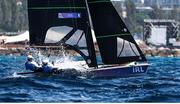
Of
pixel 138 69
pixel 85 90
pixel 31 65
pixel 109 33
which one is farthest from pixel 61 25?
pixel 85 90

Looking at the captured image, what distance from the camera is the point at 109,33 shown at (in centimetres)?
3403

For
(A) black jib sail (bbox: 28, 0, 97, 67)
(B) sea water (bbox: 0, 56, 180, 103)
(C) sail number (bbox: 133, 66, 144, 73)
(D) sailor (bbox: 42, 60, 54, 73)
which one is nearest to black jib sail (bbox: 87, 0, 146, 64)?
(A) black jib sail (bbox: 28, 0, 97, 67)

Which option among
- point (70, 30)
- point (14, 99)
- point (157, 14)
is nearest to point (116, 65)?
point (70, 30)

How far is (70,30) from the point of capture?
3428 cm

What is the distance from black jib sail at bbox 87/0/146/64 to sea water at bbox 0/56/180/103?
77.7 inches

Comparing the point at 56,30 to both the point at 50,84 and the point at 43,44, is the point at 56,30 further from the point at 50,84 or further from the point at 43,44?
the point at 50,84

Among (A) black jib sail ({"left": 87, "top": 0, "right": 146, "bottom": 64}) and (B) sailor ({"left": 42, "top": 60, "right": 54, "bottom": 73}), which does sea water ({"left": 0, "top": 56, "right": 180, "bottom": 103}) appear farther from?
(A) black jib sail ({"left": 87, "top": 0, "right": 146, "bottom": 64})

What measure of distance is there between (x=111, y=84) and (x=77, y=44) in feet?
18.9

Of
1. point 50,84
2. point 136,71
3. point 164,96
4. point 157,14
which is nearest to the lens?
point 164,96

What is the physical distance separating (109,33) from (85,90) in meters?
8.16

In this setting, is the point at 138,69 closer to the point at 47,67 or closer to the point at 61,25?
the point at 61,25

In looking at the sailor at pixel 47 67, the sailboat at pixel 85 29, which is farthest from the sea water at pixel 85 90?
the sailboat at pixel 85 29

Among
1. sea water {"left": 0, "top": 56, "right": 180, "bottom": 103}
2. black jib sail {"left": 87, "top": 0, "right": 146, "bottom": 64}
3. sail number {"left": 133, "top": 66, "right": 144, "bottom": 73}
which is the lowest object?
sea water {"left": 0, "top": 56, "right": 180, "bottom": 103}

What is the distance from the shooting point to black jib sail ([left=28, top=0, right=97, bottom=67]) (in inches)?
1331
